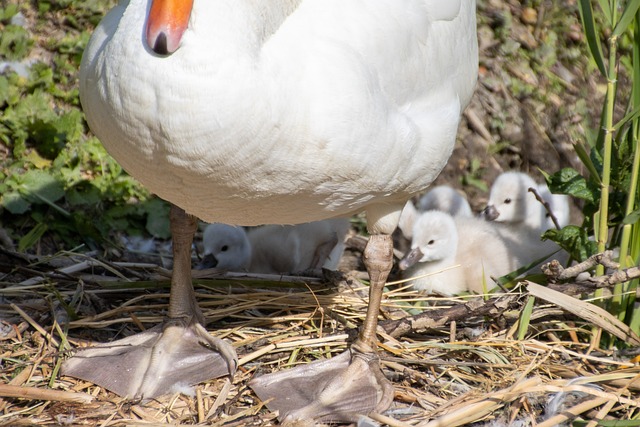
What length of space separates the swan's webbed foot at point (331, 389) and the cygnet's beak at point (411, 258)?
4.00ft

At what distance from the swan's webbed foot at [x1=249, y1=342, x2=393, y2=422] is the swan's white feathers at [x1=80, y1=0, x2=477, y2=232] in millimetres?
766

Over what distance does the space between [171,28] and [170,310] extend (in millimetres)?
1801

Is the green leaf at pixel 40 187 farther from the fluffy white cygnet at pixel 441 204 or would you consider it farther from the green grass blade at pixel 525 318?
the green grass blade at pixel 525 318

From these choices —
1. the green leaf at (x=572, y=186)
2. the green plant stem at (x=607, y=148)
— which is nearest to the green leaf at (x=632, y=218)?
the green plant stem at (x=607, y=148)

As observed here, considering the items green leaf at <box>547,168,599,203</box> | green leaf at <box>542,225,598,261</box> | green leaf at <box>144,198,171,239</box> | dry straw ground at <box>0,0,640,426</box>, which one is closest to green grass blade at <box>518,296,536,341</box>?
dry straw ground at <box>0,0,640,426</box>

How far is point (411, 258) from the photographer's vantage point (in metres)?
5.25

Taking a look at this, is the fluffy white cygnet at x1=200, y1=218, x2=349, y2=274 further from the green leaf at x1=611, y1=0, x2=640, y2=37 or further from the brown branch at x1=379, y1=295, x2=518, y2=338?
the green leaf at x1=611, y1=0, x2=640, y2=37

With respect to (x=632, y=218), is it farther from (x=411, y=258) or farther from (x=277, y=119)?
(x=277, y=119)

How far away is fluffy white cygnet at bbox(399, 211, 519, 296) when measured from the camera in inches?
201

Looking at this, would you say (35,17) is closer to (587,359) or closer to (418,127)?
(418,127)

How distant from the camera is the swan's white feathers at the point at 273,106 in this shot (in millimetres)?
2732

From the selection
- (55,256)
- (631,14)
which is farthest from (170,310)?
(631,14)

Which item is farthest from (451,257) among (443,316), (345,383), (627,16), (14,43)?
(14,43)

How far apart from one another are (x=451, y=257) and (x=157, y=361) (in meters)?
2.02
